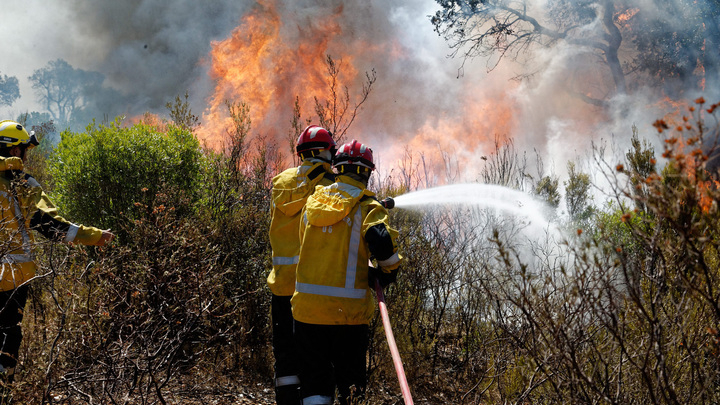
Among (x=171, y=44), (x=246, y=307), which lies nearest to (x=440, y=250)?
(x=246, y=307)

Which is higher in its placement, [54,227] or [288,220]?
[288,220]

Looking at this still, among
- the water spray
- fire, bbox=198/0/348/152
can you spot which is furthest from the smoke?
the water spray

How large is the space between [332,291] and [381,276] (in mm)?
324

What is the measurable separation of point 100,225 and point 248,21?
15.8 metres

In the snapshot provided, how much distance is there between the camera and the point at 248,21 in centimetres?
1986

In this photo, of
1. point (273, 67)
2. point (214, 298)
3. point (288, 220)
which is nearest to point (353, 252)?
point (288, 220)

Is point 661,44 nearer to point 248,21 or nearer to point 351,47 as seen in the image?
point 351,47

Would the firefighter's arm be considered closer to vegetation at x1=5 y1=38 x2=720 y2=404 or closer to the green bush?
vegetation at x1=5 y1=38 x2=720 y2=404

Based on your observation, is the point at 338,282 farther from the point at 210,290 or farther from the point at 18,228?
the point at 18,228

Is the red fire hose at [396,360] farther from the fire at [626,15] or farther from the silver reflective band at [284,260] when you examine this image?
the fire at [626,15]

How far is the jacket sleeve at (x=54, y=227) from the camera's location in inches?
143

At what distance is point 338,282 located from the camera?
3.22m

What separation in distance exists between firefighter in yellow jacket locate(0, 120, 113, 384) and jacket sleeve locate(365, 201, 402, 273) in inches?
79.8

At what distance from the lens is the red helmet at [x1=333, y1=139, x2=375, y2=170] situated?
138 inches
